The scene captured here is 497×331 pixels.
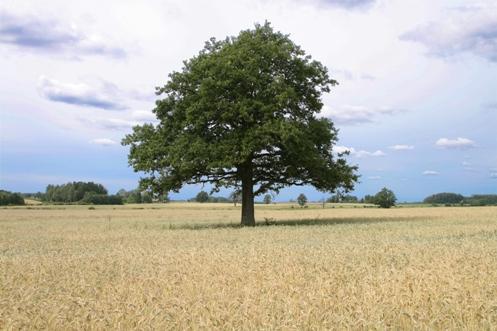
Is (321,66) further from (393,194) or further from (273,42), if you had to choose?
(393,194)

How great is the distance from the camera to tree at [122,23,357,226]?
1268 inches

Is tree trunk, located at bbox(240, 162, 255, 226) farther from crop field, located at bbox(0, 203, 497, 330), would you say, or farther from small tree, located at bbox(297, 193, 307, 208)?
small tree, located at bbox(297, 193, 307, 208)

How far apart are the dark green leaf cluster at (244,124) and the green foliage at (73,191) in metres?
145

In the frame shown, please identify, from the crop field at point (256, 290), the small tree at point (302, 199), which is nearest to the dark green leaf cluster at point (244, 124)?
the crop field at point (256, 290)

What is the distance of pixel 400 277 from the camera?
10.5 metres

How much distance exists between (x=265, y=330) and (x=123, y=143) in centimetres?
3147

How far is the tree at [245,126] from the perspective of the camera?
3222cm

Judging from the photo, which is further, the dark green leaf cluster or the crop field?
the dark green leaf cluster

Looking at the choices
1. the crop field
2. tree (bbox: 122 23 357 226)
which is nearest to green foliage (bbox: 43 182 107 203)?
tree (bbox: 122 23 357 226)

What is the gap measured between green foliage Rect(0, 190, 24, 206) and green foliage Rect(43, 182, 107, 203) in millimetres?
34579

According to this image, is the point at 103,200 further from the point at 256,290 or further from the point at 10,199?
the point at 256,290

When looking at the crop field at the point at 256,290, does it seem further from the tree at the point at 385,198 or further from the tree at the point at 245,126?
the tree at the point at 385,198

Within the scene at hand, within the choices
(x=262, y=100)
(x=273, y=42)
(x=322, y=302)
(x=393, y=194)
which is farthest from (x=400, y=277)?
(x=393, y=194)

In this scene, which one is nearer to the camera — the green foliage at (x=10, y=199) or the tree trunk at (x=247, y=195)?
the tree trunk at (x=247, y=195)
